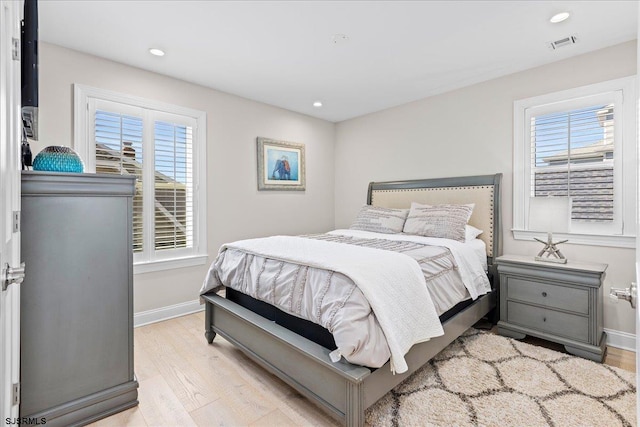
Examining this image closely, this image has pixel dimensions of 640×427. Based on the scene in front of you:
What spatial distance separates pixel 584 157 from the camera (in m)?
2.81

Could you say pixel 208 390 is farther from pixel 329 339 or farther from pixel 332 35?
pixel 332 35

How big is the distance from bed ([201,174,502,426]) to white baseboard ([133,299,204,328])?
87 cm

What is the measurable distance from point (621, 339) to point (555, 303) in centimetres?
72

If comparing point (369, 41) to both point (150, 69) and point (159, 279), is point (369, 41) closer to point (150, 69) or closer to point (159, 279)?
point (150, 69)

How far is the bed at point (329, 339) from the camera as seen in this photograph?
158 cm

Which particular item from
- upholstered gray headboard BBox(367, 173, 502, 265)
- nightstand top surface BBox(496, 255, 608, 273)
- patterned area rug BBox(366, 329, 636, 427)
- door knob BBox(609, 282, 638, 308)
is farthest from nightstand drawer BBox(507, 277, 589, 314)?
door knob BBox(609, 282, 638, 308)

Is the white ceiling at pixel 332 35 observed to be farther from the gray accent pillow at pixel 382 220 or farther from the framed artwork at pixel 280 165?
the gray accent pillow at pixel 382 220

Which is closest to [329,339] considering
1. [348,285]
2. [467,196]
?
[348,285]

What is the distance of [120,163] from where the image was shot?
3.01 metres

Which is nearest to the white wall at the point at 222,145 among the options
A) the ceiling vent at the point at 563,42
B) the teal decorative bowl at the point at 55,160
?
the teal decorative bowl at the point at 55,160

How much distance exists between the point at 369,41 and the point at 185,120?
2.10 m

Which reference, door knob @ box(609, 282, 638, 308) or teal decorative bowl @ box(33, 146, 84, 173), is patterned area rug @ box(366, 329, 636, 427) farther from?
teal decorative bowl @ box(33, 146, 84, 173)

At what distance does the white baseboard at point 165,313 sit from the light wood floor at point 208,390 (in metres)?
0.35

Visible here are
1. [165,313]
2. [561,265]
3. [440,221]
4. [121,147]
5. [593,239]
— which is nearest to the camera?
[561,265]
